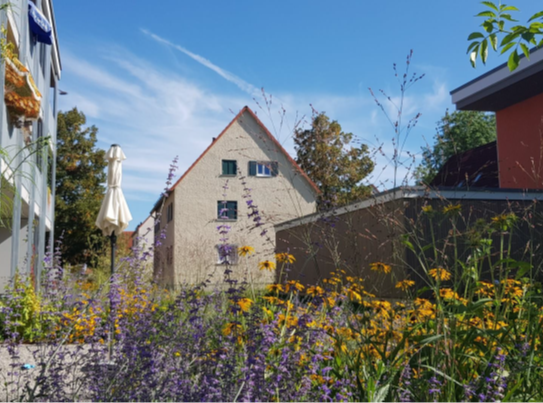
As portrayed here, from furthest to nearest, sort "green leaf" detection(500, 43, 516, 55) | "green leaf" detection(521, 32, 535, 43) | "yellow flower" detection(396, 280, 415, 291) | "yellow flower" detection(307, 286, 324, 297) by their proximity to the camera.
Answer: "yellow flower" detection(396, 280, 415, 291)
"yellow flower" detection(307, 286, 324, 297)
"green leaf" detection(500, 43, 516, 55)
"green leaf" detection(521, 32, 535, 43)

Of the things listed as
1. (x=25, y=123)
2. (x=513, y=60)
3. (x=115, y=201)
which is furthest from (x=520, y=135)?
(x=513, y=60)

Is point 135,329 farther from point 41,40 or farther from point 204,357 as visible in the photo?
point 41,40

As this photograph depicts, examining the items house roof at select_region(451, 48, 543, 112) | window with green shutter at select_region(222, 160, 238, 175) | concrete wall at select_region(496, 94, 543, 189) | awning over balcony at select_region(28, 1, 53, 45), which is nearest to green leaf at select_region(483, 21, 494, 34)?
house roof at select_region(451, 48, 543, 112)

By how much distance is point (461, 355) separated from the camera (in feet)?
8.00

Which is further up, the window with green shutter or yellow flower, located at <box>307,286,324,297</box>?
the window with green shutter

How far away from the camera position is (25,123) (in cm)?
1020

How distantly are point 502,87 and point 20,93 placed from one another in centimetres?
1046

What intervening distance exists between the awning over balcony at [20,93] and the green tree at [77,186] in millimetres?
16900

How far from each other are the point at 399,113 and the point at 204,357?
1.76 meters

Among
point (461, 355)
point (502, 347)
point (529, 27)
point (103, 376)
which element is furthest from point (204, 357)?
point (529, 27)

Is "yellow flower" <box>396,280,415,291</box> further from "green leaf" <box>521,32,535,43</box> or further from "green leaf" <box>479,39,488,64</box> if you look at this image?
"green leaf" <box>521,32,535,43</box>

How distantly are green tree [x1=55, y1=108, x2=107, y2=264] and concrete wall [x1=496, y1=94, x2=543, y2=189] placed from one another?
17.9 m

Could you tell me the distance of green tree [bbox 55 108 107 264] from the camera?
2595cm

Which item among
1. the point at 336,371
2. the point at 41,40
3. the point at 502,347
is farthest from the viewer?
the point at 41,40
